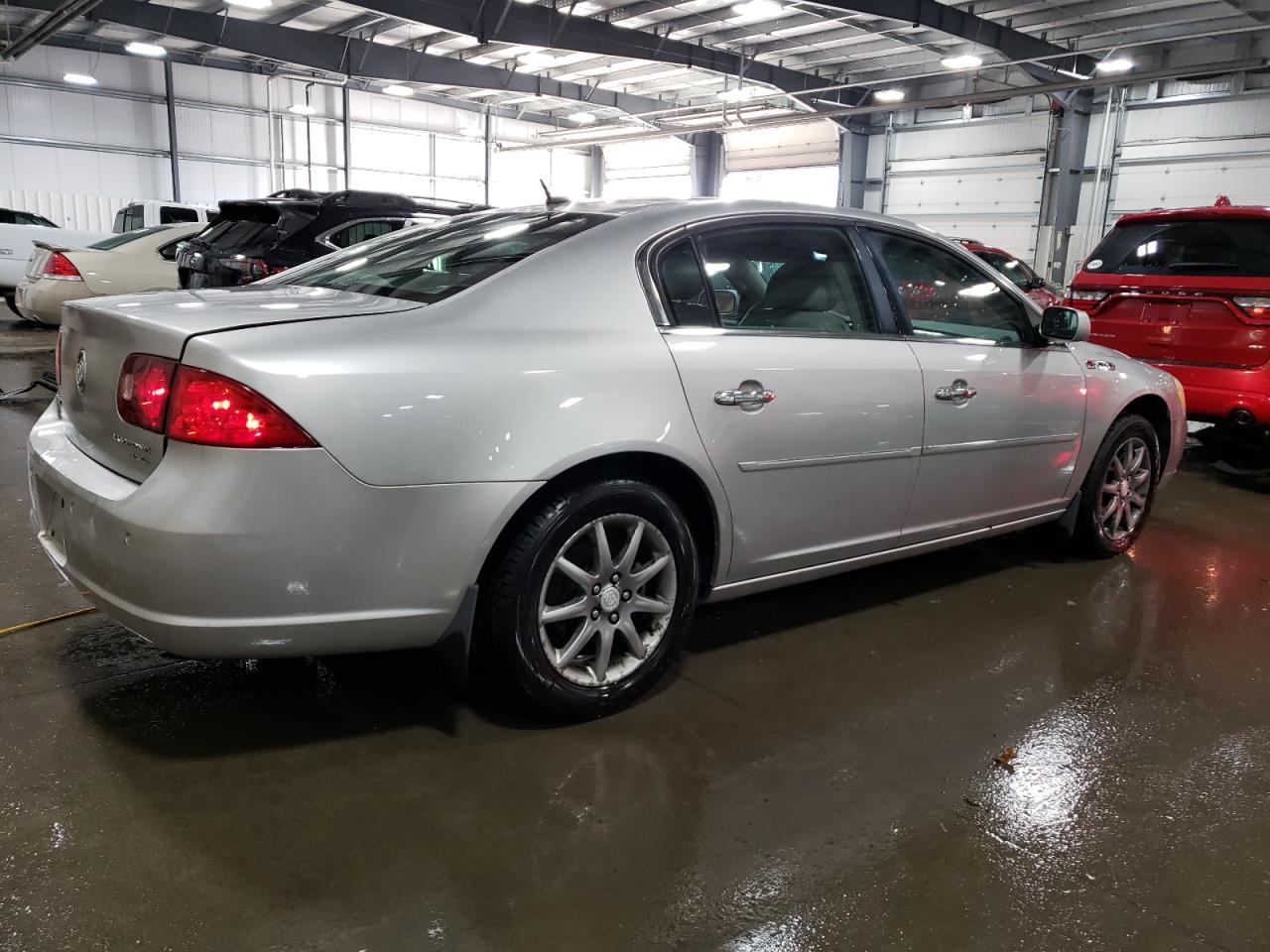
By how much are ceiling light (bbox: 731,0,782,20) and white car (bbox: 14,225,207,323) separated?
7.83 meters

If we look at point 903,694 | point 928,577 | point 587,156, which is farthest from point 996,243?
point 903,694

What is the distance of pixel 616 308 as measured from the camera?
2.44m

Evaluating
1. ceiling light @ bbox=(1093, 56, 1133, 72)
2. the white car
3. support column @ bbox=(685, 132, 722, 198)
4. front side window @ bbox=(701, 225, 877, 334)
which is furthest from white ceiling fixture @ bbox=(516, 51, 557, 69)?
front side window @ bbox=(701, 225, 877, 334)

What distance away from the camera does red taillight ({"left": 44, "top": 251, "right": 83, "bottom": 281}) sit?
8.64 m

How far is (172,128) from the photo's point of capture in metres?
19.8

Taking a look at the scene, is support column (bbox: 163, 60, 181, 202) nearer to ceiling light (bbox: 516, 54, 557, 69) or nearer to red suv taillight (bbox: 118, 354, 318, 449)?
ceiling light (bbox: 516, 54, 557, 69)

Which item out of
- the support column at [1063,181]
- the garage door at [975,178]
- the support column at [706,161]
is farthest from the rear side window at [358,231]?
the support column at [706,161]

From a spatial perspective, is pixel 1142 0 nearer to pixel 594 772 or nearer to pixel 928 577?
pixel 928 577

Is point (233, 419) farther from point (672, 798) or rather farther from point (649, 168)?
point (649, 168)

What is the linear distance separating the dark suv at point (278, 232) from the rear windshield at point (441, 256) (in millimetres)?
3629

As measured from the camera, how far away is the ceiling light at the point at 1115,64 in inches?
570

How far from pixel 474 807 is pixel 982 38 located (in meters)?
14.8

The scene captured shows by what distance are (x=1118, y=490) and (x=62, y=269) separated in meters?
8.89

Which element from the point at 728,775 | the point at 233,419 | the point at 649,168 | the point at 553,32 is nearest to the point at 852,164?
the point at 649,168
